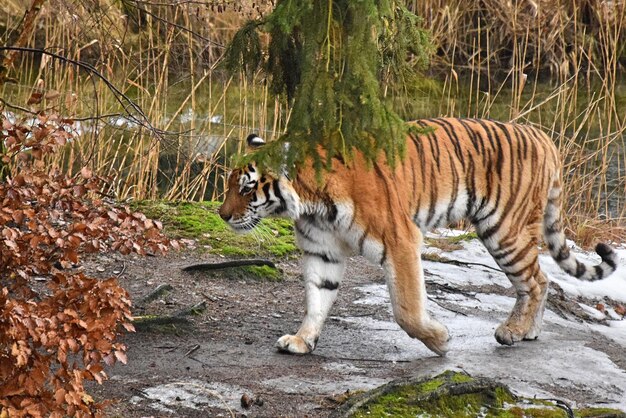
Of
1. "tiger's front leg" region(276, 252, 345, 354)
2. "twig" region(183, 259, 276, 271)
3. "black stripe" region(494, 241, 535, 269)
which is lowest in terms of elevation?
"twig" region(183, 259, 276, 271)

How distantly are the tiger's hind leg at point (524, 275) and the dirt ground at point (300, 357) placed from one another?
4.8 inches

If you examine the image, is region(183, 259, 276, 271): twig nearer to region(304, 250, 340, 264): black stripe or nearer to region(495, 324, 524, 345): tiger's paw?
region(304, 250, 340, 264): black stripe

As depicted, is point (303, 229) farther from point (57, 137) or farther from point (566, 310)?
point (566, 310)

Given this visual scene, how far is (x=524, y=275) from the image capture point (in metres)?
5.48

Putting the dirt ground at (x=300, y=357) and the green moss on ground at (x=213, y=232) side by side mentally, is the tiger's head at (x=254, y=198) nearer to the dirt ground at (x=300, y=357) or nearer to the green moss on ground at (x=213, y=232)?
the dirt ground at (x=300, y=357)

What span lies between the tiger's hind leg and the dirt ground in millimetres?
122

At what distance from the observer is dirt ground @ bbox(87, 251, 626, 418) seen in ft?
13.5

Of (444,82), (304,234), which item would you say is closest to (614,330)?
(304,234)

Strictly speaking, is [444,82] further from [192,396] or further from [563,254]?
[192,396]

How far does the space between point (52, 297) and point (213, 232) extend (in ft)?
10.6

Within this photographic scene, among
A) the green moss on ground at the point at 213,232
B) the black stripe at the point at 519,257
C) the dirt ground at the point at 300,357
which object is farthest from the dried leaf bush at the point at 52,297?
the green moss on ground at the point at 213,232

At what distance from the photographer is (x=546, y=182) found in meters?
5.63

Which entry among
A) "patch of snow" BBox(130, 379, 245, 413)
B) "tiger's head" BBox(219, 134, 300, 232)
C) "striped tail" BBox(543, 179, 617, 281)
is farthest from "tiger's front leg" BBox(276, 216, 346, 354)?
"striped tail" BBox(543, 179, 617, 281)

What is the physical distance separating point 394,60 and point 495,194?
1280 millimetres
